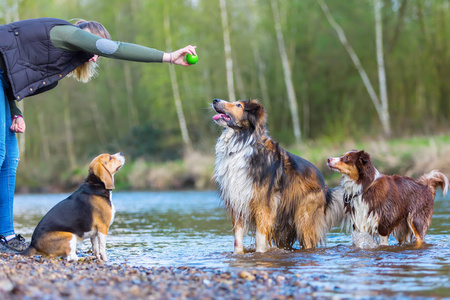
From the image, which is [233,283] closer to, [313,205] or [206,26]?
[313,205]

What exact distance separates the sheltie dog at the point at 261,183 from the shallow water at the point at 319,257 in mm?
294

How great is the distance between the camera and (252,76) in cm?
3080

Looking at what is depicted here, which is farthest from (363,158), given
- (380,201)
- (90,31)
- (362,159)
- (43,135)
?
(43,135)

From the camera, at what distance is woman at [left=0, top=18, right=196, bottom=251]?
199 inches

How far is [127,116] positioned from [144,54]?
32.2 m

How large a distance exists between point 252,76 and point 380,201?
81.2ft

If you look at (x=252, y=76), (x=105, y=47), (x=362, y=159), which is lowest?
(x=362, y=159)

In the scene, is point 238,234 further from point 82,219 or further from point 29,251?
point 29,251

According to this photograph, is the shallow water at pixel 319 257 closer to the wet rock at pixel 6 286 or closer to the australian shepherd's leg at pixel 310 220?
the australian shepherd's leg at pixel 310 220

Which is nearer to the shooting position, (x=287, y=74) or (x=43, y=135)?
(x=287, y=74)

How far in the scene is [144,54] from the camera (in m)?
5.05

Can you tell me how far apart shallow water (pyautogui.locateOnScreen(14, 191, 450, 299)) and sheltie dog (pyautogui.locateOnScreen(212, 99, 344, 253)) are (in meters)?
0.29

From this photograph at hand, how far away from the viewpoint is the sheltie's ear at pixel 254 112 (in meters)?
6.36

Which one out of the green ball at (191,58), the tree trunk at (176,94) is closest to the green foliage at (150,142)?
the tree trunk at (176,94)
